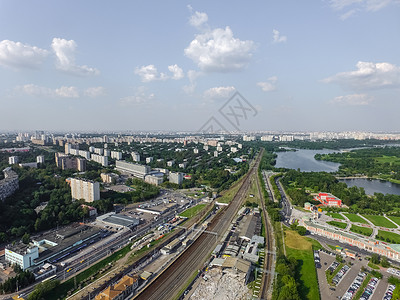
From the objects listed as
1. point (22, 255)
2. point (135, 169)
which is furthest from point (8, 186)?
point (135, 169)

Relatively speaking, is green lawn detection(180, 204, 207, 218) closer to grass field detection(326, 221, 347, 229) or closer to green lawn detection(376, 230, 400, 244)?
grass field detection(326, 221, 347, 229)

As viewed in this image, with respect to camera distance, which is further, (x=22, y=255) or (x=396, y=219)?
(x=396, y=219)

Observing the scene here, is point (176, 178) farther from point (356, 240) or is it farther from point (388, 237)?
point (388, 237)

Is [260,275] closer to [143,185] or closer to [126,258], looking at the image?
[126,258]

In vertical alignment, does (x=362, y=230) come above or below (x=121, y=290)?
below

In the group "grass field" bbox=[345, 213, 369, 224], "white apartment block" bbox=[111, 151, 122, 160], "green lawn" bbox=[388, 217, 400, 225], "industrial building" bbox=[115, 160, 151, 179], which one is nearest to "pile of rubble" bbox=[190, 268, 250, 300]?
"grass field" bbox=[345, 213, 369, 224]

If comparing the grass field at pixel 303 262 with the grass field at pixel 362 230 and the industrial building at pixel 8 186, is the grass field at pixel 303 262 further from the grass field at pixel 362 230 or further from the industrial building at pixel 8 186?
the industrial building at pixel 8 186

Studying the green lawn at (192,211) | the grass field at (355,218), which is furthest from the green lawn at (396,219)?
the green lawn at (192,211)
